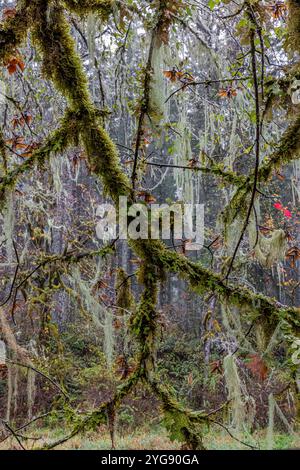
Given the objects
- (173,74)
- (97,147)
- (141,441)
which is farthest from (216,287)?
(141,441)

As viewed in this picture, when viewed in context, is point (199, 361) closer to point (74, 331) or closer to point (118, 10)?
point (74, 331)

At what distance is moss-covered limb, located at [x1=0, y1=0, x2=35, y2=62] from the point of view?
5.38ft

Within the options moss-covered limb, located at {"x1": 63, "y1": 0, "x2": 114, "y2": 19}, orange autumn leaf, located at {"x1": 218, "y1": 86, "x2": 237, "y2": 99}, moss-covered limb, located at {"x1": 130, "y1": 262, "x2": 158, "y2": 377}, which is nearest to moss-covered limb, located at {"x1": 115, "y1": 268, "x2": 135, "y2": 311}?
moss-covered limb, located at {"x1": 130, "y1": 262, "x2": 158, "y2": 377}

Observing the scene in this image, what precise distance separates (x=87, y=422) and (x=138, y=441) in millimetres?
5883

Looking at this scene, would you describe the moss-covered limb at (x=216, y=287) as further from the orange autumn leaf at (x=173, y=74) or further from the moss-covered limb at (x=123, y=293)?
the orange autumn leaf at (x=173, y=74)

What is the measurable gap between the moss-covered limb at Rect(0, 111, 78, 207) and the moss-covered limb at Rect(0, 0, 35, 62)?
37 cm

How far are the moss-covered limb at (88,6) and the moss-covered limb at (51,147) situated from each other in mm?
441

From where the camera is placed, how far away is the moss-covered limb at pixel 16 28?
1.64 meters

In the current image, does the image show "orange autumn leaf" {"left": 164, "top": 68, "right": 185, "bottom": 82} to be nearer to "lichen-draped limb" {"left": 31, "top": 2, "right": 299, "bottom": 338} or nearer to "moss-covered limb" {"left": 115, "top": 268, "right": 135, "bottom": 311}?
"lichen-draped limb" {"left": 31, "top": 2, "right": 299, "bottom": 338}

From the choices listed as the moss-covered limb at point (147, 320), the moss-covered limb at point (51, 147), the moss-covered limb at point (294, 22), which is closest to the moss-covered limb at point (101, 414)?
the moss-covered limb at point (147, 320)

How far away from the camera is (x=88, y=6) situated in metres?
1.75

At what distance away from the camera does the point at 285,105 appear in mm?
1690

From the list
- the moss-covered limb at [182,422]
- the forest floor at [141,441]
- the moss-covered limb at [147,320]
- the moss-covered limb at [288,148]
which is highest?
the moss-covered limb at [288,148]

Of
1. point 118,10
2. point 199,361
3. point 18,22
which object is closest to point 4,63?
point 18,22
